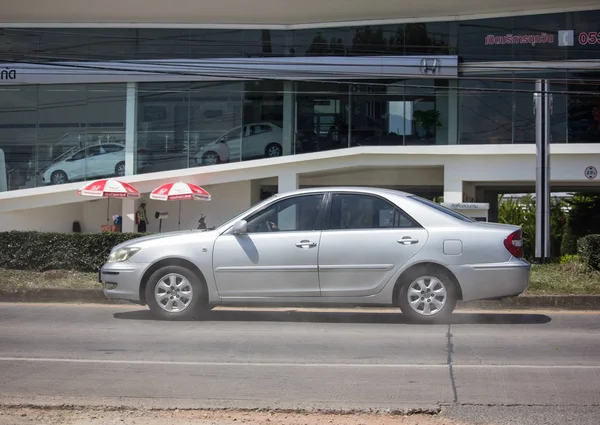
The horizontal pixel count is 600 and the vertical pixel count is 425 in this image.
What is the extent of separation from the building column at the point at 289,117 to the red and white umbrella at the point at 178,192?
10.8 ft

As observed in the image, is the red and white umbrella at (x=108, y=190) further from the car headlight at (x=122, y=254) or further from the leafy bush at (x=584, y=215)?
the leafy bush at (x=584, y=215)

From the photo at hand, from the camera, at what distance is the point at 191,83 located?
25672 millimetres

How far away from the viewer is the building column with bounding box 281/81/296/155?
24.9 metres

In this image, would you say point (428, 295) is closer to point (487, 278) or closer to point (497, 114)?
point (487, 278)

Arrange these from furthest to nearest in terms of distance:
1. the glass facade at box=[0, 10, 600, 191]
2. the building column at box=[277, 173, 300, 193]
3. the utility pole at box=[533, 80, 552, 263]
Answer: the building column at box=[277, 173, 300, 193]
the glass facade at box=[0, 10, 600, 191]
the utility pole at box=[533, 80, 552, 263]

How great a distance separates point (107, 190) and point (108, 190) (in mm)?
32

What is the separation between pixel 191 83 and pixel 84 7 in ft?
15.0

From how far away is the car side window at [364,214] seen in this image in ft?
31.0

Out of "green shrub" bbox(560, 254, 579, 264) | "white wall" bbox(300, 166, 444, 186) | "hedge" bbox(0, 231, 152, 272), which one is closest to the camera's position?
"green shrub" bbox(560, 254, 579, 264)

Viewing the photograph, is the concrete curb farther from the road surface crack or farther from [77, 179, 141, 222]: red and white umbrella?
[77, 179, 141, 222]: red and white umbrella

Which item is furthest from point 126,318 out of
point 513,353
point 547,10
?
point 547,10

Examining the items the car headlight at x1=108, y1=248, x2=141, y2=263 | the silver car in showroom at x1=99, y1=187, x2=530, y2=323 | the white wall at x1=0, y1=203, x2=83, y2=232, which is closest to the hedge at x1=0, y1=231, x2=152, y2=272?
the car headlight at x1=108, y1=248, x2=141, y2=263

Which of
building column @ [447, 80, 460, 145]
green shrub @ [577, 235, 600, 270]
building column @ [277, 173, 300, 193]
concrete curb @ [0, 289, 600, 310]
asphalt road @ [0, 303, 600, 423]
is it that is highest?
building column @ [447, 80, 460, 145]

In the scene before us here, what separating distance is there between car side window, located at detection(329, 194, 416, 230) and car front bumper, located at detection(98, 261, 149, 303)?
102 inches
